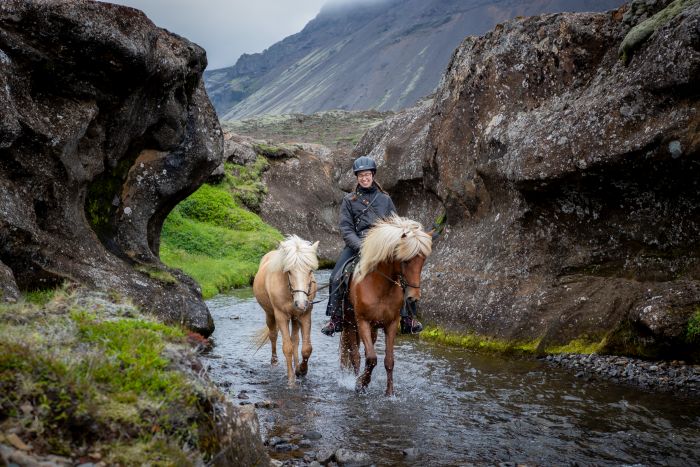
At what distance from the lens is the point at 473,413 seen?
31.2 ft

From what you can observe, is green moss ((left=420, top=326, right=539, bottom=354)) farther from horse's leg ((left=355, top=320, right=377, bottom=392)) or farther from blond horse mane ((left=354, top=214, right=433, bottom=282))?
blond horse mane ((left=354, top=214, right=433, bottom=282))

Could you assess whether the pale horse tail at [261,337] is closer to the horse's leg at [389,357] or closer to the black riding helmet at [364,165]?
the horse's leg at [389,357]

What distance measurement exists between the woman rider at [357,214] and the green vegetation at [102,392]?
19.4ft

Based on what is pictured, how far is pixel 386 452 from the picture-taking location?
783 cm

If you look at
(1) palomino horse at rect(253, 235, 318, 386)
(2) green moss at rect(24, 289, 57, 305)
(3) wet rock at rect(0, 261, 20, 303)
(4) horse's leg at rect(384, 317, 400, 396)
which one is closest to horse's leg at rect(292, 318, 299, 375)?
(1) palomino horse at rect(253, 235, 318, 386)

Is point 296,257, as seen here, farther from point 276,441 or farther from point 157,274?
point 157,274

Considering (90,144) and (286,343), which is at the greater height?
(90,144)

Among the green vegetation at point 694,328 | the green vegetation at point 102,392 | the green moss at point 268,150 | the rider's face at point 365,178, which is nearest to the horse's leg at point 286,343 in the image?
the rider's face at point 365,178

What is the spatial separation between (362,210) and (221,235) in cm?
2208

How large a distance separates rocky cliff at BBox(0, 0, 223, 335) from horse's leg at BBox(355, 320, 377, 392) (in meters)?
5.10

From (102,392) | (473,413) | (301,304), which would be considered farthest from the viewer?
(301,304)

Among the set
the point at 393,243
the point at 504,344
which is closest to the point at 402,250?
the point at 393,243

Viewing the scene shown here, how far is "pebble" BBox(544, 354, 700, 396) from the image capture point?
33.6 feet

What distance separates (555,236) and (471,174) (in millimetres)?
3643
